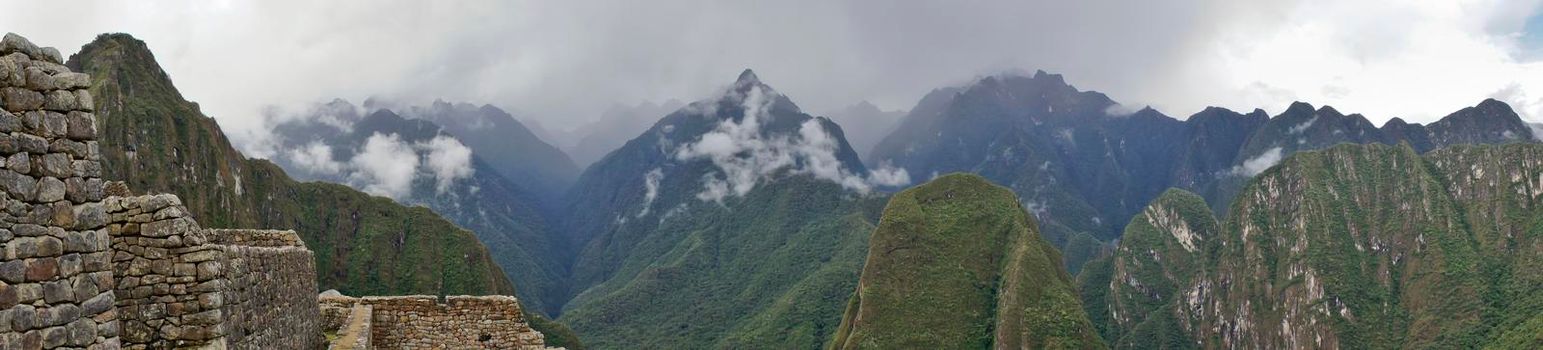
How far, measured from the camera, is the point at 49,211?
4438 mm

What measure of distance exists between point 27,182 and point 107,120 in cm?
14177

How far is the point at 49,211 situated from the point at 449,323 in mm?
11470

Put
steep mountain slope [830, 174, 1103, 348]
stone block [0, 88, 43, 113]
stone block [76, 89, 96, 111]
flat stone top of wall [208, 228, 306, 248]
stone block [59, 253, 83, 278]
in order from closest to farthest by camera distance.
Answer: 1. stone block [0, 88, 43, 113]
2. stone block [59, 253, 83, 278]
3. stone block [76, 89, 96, 111]
4. flat stone top of wall [208, 228, 306, 248]
5. steep mountain slope [830, 174, 1103, 348]

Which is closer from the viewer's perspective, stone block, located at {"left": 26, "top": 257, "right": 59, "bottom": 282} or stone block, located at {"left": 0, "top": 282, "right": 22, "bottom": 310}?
stone block, located at {"left": 0, "top": 282, "right": 22, "bottom": 310}

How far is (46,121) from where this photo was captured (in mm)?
4527

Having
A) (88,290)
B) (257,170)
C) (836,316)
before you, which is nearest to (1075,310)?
(836,316)

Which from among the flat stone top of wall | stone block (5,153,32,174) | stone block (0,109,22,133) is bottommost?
stone block (5,153,32,174)

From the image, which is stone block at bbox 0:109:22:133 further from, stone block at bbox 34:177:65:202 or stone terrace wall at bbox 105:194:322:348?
stone terrace wall at bbox 105:194:322:348

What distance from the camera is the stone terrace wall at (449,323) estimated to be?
15.4m

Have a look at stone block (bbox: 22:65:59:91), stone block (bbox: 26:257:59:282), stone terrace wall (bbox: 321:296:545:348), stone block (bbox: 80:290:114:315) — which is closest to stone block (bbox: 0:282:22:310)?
stone block (bbox: 26:257:59:282)

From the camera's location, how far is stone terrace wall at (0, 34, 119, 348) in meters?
4.23

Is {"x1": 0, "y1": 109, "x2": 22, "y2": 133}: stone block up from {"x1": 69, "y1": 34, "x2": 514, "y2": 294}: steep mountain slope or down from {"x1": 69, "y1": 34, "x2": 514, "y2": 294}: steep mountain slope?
down

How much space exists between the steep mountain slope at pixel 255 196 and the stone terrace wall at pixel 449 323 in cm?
10675

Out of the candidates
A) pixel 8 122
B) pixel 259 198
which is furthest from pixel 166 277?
pixel 259 198
